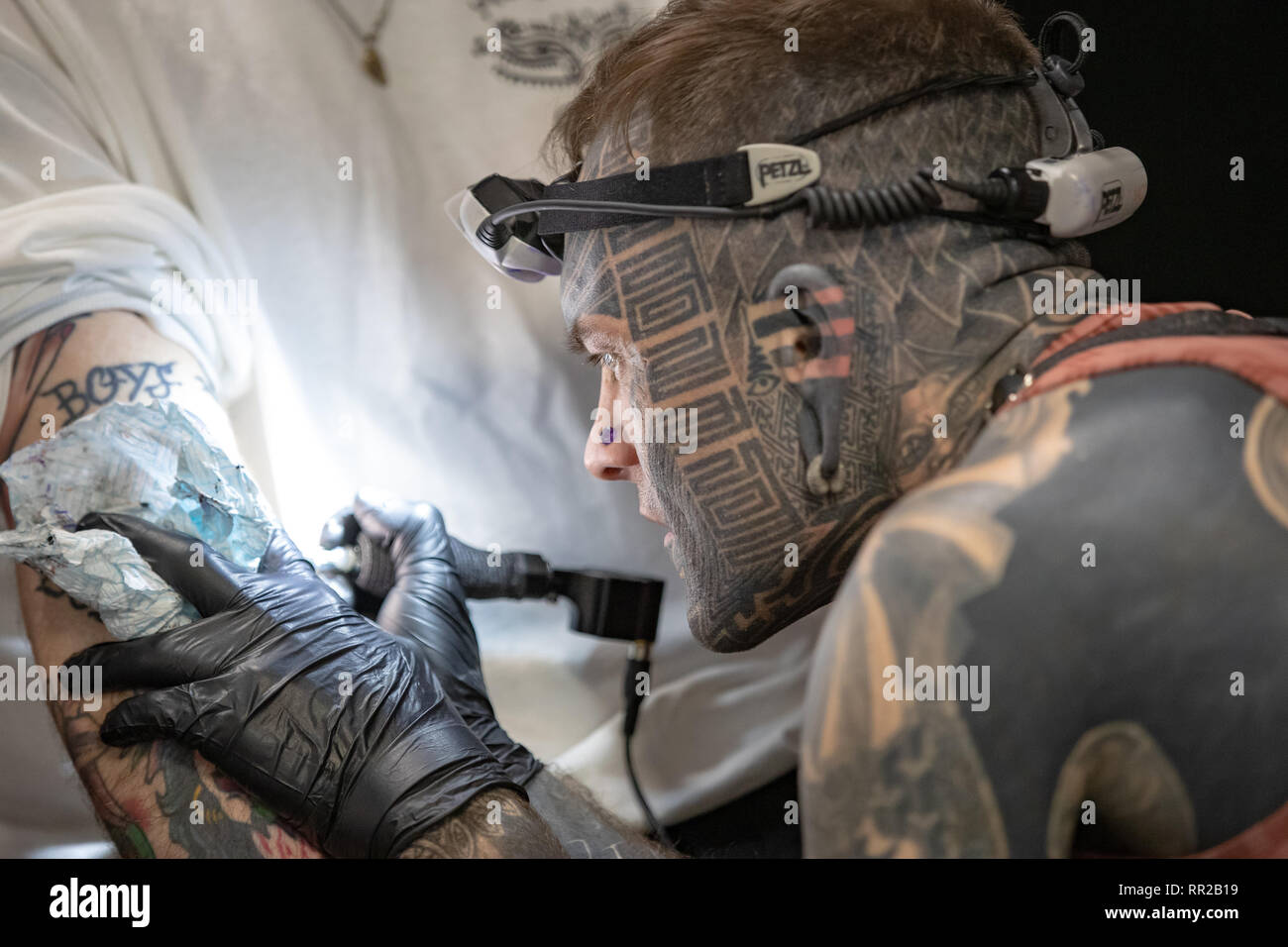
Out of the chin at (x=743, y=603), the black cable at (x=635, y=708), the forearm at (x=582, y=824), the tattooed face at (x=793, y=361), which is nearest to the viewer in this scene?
the tattooed face at (x=793, y=361)

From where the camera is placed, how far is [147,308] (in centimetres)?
141

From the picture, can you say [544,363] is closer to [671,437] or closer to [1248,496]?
[671,437]

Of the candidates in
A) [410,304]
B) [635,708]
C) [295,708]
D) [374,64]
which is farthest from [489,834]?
[374,64]

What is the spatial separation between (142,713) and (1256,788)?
0.97 m

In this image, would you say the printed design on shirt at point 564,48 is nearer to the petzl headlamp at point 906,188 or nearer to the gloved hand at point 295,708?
the petzl headlamp at point 906,188

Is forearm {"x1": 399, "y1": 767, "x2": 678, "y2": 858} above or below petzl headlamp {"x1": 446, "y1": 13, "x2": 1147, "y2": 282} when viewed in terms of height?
below

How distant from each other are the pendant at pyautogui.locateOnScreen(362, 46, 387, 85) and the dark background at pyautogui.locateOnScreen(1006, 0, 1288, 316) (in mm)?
889

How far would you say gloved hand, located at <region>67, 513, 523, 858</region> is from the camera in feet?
3.41

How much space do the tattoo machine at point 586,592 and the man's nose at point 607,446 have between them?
40 centimetres

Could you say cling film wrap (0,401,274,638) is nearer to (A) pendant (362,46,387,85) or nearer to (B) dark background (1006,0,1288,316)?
(A) pendant (362,46,387,85)

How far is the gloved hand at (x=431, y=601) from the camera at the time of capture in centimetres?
136

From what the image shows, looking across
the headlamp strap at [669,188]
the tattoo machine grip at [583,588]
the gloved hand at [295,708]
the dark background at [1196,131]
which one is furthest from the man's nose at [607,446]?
the dark background at [1196,131]

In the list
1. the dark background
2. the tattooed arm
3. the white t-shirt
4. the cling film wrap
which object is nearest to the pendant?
the white t-shirt

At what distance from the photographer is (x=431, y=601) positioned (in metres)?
1.41
